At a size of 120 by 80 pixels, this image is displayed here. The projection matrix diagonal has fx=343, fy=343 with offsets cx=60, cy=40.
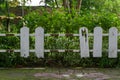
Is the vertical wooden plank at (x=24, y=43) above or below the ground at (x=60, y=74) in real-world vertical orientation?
above

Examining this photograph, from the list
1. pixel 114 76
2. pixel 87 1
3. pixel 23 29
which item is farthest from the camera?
pixel 87 1

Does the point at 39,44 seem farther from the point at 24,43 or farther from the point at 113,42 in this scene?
the point at 113,42

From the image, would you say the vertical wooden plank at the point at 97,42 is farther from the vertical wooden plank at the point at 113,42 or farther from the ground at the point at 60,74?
the ground at the point at 60,74

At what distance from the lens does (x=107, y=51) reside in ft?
31.2

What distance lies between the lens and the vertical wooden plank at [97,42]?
938 centimetres

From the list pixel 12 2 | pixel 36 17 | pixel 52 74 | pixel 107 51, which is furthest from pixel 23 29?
pixel 12 2

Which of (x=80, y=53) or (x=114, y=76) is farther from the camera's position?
(x=80, y=53)

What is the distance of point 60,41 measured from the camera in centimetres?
967

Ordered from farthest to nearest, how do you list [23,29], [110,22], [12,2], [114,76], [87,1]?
[87,1]
[12,2]
[110,22]
[23,29]
[114,76]

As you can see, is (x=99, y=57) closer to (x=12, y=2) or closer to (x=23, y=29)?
(x=23, y=29)

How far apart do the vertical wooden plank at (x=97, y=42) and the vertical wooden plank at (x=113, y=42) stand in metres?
0.28

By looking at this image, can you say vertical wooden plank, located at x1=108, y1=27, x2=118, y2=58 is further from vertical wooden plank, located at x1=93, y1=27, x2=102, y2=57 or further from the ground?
the ground

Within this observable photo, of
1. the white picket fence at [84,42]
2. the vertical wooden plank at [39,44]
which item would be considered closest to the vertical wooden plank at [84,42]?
the white picket fence at [84,42]

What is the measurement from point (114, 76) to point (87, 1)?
67.4 feet
